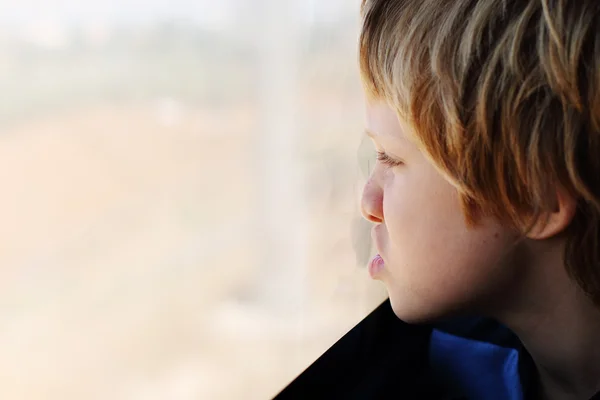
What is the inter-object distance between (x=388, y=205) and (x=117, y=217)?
0.26 m

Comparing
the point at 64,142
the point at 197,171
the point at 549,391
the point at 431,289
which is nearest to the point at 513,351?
the point at 549,391

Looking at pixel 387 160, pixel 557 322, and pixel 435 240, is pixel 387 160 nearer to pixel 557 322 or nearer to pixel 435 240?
pixel 435 240

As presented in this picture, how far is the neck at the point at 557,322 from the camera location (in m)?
0.55

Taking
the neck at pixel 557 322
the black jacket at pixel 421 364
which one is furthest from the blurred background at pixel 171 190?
the neck at pixel 557 322

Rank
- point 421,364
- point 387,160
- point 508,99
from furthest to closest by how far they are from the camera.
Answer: point 421,364 < point 387,160 < point 508,99

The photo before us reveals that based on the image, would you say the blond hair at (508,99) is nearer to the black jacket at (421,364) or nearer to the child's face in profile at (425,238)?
the child's face in profile at (425,238)

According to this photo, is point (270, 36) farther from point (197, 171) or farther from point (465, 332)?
point (465, 332)

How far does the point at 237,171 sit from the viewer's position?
556 mm

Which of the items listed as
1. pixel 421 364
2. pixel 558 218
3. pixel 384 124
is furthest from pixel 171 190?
pixel 421 364

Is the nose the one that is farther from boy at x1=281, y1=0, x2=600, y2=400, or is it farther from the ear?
the ear

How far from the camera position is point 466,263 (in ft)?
1.80

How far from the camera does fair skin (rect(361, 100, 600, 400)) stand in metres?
0.53

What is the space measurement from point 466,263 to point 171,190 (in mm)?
271

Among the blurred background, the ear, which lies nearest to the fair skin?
the ear
